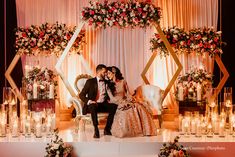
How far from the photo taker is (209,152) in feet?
21.0

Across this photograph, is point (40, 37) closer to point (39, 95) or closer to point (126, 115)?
point (39, 95)

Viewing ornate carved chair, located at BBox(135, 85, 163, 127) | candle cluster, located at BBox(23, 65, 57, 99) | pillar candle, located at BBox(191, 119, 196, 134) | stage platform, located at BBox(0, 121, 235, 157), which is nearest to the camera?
stage platform, located at BBox(0, 121, 235, 157)

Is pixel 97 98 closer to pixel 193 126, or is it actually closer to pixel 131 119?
pixel 131 119

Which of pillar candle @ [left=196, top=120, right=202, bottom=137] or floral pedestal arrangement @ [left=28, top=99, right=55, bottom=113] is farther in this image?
floral pedestal arrangement @ [left=28, top=99, right=55, bottom=113]

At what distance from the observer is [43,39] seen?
8398 millimetres

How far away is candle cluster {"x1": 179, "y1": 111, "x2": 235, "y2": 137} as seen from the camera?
7.10m

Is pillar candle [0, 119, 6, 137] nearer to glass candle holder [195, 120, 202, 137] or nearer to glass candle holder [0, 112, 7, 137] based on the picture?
glass candle holder [0, 112, 7, 137]

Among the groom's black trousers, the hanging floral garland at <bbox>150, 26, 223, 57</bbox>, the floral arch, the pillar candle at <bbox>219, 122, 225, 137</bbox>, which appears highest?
the floral arch

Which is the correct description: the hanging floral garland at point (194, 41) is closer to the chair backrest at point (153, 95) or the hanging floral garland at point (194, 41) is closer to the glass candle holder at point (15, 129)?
the chair backrest at point (153, 95)

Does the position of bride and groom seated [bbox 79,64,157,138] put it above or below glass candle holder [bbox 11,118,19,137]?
above

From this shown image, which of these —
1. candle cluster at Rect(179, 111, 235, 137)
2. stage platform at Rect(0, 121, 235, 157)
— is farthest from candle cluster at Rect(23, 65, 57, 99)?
candle cluster at Rect(179, 111, 235, 137)

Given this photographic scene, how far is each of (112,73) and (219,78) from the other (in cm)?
310

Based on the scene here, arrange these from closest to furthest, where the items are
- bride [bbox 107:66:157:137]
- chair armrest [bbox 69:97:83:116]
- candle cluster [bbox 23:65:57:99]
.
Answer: bride [bbox 107:66:157:137], chair armrest [bbox 69:97:83:116], candle cluster [bbox 23:65:57:99]

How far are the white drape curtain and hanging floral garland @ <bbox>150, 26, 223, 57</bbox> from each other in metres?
0.92
